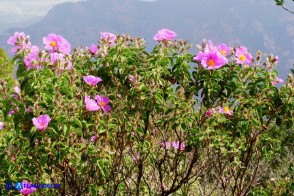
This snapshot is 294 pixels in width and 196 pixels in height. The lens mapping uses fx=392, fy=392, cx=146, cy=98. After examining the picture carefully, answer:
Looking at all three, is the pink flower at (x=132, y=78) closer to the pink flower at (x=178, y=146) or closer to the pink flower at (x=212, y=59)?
the pink flower at (x=212, y=59)

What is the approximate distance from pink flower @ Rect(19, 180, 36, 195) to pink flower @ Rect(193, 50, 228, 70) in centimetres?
163

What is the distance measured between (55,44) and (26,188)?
1.16 m

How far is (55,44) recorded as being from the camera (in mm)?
2916

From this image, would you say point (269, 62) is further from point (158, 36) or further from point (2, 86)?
point (2, 86)

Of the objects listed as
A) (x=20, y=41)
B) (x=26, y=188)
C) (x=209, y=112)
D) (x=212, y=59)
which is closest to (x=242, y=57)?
(x=212, y=59)

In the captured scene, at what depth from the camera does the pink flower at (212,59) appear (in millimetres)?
2754

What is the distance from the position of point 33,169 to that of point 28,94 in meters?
0.73

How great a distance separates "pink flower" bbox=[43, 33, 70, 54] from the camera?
291 centimetres

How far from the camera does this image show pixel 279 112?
10.2ft

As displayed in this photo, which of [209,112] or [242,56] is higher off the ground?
[242,56]

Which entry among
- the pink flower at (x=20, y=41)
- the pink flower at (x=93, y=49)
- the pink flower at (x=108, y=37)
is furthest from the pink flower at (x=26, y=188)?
the pink flower at (x=108, y=37)

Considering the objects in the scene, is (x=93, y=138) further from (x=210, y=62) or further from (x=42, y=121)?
(x=210, y=62)

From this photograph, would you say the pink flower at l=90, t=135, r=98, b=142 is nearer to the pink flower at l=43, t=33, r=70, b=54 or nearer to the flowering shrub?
the flowering shrub

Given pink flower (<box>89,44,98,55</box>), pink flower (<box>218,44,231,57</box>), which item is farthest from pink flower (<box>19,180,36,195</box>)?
pink flower (<box>218,44,231,57</box>)
